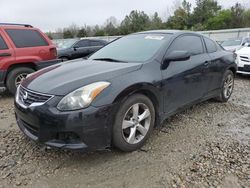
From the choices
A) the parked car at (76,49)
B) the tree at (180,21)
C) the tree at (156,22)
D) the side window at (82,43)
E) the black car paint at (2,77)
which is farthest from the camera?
the tree at (156,22)

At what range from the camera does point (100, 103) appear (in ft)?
Result: 8.75

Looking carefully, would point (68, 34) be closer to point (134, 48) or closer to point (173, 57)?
point (134, 48)

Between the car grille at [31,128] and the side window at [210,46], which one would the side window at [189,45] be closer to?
the side window at [210,46]

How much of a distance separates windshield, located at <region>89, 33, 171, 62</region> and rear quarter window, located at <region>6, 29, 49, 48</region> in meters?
2.72

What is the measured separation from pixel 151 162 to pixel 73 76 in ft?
4.52

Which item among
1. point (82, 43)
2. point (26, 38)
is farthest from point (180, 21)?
point (26, 38)

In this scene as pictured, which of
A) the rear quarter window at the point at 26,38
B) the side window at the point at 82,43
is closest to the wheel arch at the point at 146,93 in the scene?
the rear quarter window at the point at 26,38

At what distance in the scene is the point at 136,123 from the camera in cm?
311

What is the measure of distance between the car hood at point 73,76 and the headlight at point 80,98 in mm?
62

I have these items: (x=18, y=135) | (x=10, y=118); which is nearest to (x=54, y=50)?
(x=10, y=118)

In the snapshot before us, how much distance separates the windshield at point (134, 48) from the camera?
356cm

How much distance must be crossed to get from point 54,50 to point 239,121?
4.70 metres

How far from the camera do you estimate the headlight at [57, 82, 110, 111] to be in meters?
2.62

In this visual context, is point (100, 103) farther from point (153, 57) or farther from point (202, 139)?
point (202, 139)
